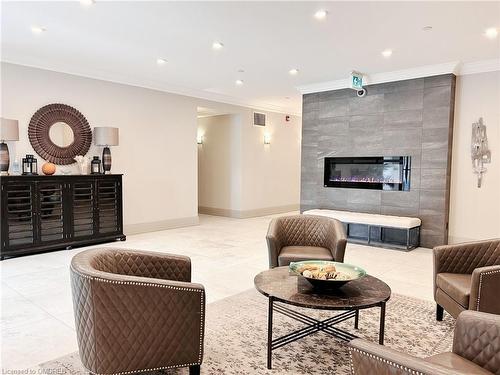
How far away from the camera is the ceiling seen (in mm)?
3688

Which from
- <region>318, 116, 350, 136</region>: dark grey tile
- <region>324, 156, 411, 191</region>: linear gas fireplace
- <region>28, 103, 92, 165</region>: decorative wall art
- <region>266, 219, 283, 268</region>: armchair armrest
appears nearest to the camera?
<region>266, 219, 283, 268</region>: armchair armrest

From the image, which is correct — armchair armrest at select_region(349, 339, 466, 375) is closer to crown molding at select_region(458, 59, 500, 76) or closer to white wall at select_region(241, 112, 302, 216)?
crown molding at select_region(458, 59, 500, 76)

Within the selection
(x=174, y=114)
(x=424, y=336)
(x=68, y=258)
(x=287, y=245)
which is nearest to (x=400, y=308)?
(x=424, y=336)

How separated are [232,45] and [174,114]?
305cm

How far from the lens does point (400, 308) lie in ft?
11.0

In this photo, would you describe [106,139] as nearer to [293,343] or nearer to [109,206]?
[109,206]

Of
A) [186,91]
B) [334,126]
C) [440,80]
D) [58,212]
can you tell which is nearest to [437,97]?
[440,80]

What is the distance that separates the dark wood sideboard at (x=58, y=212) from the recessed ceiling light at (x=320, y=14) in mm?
4066

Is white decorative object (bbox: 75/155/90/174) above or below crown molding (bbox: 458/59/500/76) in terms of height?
below

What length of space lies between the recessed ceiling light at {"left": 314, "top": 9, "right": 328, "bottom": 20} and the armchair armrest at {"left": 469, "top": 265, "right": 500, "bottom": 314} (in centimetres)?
277

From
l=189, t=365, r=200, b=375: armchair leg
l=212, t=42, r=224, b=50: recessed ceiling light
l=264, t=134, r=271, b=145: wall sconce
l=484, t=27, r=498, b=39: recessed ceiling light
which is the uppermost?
l=484, t=27, r=498, b=39: recessed ceiling light

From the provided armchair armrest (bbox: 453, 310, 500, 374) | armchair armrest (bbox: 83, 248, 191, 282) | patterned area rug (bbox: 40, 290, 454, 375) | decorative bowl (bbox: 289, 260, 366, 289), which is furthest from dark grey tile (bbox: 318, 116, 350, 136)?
armchair armrest (bbox: 453, 310, 500, 374)

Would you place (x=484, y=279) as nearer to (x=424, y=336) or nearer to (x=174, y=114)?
(x=424, y=336)

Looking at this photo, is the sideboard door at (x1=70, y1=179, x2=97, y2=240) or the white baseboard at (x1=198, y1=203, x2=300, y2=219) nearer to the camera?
the sideboard door at (x1=70, y1=179, x2=97, y2=240)
